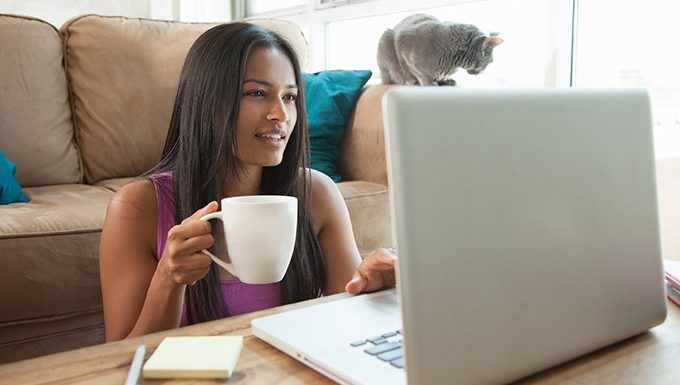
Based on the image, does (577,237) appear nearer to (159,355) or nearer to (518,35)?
(159,355)

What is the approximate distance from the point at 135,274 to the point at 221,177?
0.74ft

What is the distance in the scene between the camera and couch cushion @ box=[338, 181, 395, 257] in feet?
6.39

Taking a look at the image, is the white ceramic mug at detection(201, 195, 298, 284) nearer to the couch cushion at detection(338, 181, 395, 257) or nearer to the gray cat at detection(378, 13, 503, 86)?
the couch cushion at detection(338, 181, 395, 257)

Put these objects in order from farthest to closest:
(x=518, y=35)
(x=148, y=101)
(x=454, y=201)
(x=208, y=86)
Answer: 1. (x=518, y=35)
2. (x=148, y=101)
3. (x=208, y=86)
4. (x=454, y=201)

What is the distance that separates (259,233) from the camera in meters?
0.63

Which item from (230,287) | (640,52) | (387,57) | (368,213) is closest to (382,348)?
(230,287)

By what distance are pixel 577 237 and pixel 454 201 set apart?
0.44ft

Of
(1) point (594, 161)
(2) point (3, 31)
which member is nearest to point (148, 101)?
(2) point (3, 31)

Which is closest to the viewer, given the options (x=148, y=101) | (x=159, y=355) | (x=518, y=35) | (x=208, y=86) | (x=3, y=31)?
(x=159, y=355)

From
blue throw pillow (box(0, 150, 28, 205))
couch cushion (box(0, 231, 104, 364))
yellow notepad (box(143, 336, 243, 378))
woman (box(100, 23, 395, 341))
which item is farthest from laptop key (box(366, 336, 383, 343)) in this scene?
blue throw pillow (box(0, 150, 28, 205))

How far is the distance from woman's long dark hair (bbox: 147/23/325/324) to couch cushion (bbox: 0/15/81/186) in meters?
1.05

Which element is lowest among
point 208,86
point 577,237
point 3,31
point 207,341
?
point 207,341

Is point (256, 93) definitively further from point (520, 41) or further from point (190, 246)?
point (520, 41)

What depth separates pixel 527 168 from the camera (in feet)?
1.59
